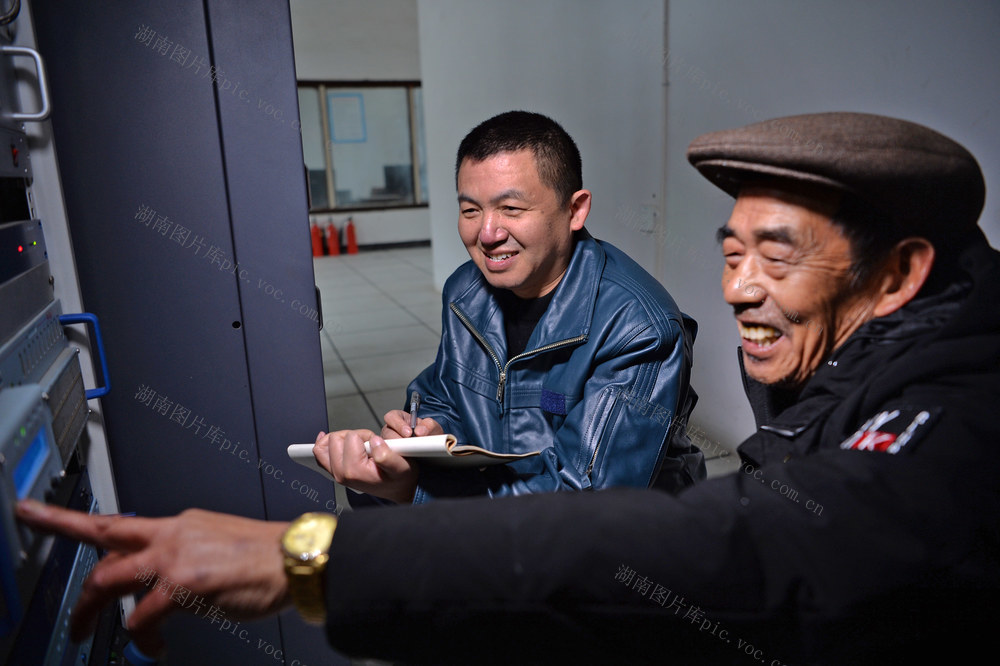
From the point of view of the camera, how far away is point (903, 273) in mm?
801

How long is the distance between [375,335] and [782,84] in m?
3.42

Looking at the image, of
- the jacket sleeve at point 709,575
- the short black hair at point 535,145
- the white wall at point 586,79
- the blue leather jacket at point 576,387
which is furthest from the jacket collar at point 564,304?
the white wall at point 586,79

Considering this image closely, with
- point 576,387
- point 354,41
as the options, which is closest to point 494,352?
point 576,387

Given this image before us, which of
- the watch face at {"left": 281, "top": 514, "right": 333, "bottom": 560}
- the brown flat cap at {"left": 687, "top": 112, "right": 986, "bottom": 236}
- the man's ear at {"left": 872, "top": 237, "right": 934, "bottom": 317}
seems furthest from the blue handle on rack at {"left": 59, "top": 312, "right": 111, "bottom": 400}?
the man's ear at {"left": 872, "top": 237, "right": 934, "bottom": 317}

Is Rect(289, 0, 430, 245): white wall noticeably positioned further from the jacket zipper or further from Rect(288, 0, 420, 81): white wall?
the jacket zipper

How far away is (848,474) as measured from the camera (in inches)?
24.7

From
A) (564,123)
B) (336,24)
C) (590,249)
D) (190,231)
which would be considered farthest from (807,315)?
(336,24)

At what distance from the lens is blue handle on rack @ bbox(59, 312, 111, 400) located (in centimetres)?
114

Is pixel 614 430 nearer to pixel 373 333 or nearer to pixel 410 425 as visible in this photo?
pixel 410 425

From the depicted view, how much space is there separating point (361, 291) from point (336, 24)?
4039 mm

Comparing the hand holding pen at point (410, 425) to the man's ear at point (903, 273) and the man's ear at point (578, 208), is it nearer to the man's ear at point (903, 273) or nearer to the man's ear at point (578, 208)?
the man's ear at point (578, 208)

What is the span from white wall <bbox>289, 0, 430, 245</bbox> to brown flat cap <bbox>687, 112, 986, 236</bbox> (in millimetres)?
8218

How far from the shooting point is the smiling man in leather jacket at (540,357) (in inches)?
46.1

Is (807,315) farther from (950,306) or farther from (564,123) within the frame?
(564,123)
